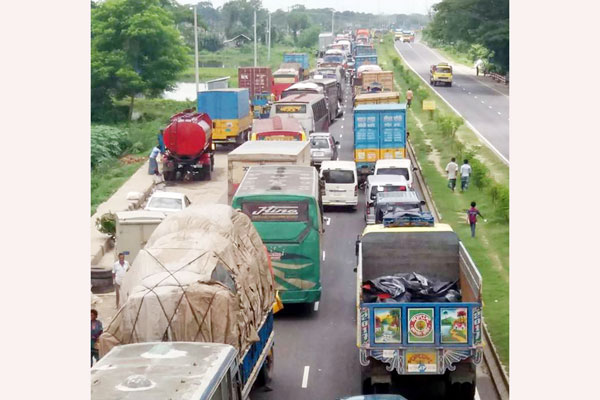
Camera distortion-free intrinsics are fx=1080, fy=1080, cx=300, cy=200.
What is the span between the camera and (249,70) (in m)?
68.7

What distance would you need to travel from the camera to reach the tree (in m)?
68.1

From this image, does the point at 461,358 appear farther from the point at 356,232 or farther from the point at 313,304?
the point at 356,232

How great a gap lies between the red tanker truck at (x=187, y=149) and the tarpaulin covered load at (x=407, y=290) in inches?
932

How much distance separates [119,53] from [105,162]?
2129 centimetres

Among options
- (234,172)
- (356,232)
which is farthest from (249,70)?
(234,172)

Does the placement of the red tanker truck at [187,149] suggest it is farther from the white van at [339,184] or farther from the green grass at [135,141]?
the white van at [339,184]

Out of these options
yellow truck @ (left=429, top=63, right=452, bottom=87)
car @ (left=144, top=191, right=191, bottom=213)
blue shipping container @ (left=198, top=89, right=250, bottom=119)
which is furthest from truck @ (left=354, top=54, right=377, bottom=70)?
car @ (left=144, top=191, right=191, bottom=213)

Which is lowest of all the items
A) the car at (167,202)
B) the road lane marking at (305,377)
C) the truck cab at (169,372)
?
the road lane marking at (305,377)

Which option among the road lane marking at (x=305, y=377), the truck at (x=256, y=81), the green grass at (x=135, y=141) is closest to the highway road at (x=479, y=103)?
the truck at (x=256, y=81)

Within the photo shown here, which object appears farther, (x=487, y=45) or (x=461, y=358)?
(x=487, y=45)

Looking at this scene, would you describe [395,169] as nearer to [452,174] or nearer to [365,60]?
[452,174]

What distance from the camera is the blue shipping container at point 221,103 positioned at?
4906cm

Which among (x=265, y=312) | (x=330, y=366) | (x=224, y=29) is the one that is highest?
(x=224, y=29)

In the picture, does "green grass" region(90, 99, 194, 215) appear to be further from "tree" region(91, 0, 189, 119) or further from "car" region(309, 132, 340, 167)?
"car" region(309, 132, 340, 167)
